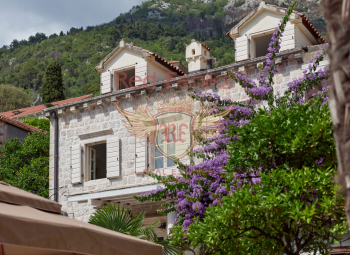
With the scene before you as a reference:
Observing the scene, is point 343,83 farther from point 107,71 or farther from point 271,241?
point 107,71

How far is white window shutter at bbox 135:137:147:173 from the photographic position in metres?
14.1

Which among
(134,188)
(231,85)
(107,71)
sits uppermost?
(107,71)

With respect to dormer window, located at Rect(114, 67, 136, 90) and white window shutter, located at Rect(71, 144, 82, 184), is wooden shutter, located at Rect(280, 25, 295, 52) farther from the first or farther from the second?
white window shutter, located at Rect(71, 144, 82, 184)

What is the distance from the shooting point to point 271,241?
5.94 meters

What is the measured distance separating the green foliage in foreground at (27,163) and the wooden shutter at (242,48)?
8761mm

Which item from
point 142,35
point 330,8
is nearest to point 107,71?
point 330,8

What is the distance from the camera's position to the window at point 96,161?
1553cm

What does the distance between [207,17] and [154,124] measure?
111378 mm

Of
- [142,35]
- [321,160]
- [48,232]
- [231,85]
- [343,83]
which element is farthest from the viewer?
[142,35]

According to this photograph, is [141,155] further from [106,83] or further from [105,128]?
[106,83]

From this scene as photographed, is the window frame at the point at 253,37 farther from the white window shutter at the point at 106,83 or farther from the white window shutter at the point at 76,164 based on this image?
the white window shutter at the point at 76,164

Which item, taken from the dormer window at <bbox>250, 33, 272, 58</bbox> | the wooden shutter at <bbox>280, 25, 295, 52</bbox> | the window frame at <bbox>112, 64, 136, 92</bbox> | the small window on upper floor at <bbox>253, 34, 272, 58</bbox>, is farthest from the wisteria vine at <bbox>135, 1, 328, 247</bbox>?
the window frame at <bbox>112, 64, 136, 92</bbox>

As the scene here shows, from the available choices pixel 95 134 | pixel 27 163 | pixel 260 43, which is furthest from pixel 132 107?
pixel 27 163

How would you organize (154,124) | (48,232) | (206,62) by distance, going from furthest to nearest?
(206,62) → (154,124) → (48,232)
